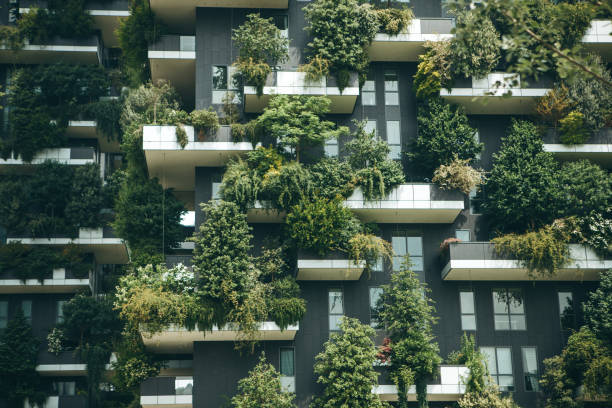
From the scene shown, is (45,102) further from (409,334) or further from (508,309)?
(508,309)

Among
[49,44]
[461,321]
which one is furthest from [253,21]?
[49,44]

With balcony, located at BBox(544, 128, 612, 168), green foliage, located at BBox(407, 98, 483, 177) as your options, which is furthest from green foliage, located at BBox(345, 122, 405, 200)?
balcony, located at BBox(544, 128, 612, 168)

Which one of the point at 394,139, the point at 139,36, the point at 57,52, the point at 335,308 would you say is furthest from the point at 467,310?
the point at 57,52

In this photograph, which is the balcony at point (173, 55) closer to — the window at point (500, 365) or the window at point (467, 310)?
the window at point (467, 310)

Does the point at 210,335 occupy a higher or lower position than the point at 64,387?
higher

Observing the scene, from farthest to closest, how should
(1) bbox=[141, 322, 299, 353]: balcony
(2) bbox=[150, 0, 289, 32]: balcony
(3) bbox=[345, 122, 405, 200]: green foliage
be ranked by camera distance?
(2) bbox=[150, 0, 289, 32]: balcony → (3) bbox=[345, 122, 405, 200]: green foliage → (1) bbox=[141, 322, 299, 353]: balcony

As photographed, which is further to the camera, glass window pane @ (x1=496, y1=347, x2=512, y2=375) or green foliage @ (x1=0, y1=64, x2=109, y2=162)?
green foliage @ (x1=0, y1=64, x2=109, y2=162)

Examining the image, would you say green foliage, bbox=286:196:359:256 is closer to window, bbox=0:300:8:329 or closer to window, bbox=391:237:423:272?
window, bbox=391:237:423:272
